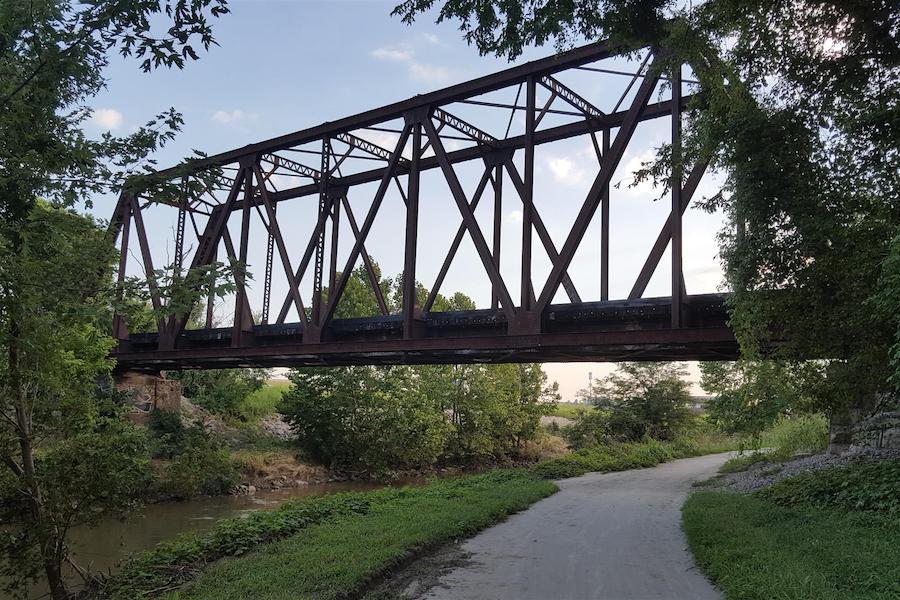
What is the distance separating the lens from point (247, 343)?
24.1 meters

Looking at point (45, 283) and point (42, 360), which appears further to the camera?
point (42, 360)

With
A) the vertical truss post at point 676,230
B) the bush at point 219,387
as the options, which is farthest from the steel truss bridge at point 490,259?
the bush at point 219,387

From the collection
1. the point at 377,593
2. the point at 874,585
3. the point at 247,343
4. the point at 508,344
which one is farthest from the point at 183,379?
the point at 874,585

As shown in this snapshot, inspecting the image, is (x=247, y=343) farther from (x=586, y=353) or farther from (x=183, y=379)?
(x=183, y=379)

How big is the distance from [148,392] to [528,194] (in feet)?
85.2

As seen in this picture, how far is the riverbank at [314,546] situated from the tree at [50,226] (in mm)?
1486

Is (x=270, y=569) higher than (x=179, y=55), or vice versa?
(x=179, y=55)

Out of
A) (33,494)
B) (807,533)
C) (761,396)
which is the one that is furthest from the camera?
(761,396)

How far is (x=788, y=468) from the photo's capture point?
55.5ft

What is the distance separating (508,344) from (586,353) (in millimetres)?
2348

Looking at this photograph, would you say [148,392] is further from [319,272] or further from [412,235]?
[412,235]

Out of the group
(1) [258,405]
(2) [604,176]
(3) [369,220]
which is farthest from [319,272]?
(1) [258,405]

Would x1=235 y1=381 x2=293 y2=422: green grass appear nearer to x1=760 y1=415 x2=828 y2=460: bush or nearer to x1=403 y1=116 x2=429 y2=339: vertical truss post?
x1=403 y1=116 x2=429 y2=339: vertical truss post

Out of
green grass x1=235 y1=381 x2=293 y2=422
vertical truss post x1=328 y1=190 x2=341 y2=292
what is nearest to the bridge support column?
green grass x1=235 y1=381 x2=293 y2=422
